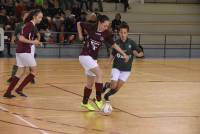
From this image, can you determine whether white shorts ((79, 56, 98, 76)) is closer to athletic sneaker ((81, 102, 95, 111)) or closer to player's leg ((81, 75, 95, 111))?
player's leg ((81, 75, 95, 111))

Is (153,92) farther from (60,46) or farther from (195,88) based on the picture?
(60,46)

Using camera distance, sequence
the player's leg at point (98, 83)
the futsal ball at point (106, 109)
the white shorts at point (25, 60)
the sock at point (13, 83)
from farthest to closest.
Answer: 1. the sock at point (13, 83)
2. the white shorts at point (25, 60)
3. the player's leg at point (98, 83)
4. the futsal ball at point (106, 109)

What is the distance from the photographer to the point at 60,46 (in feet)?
81.6

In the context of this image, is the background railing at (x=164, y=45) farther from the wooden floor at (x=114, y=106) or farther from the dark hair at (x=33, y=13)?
the dark hair at (x=33, y=13)

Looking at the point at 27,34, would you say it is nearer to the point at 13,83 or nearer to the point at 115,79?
the point at 13,83

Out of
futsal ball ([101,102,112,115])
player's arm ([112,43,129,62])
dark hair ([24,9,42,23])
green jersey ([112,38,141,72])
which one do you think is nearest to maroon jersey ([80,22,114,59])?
player's arm ([112,43,129,62])

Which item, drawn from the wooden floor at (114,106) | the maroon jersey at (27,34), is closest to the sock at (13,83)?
the wooden floor at (114,106)

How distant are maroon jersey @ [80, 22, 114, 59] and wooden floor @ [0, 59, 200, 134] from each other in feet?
3.86

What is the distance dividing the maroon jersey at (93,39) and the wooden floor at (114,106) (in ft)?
3.86

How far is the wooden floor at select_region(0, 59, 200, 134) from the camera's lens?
8.55 meters

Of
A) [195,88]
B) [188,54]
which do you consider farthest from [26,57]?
[188,54]

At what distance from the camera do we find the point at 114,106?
10.8 metres

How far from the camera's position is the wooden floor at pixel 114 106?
8547 mm

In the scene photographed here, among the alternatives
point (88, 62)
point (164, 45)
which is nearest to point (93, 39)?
point (88, 62)
